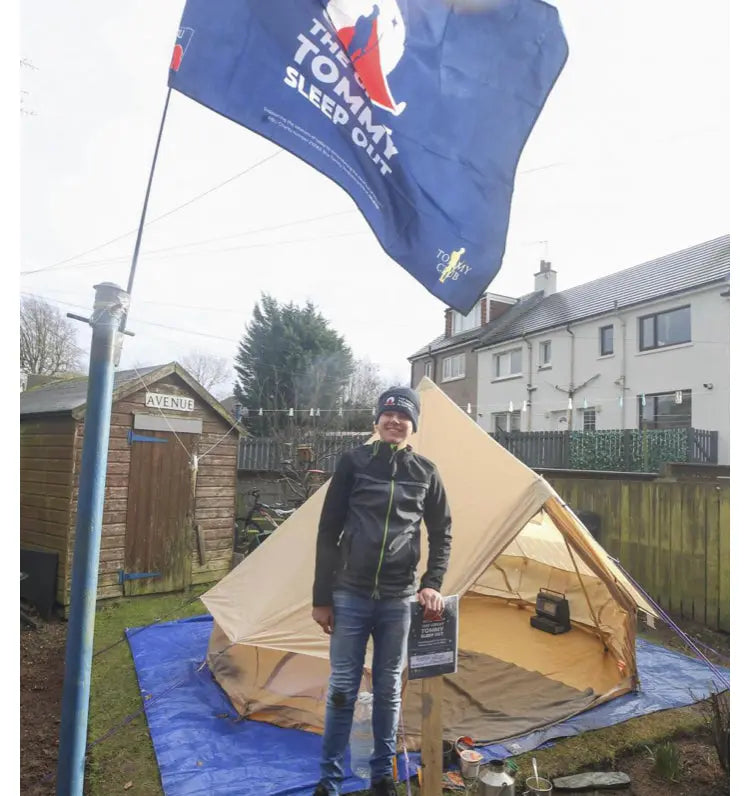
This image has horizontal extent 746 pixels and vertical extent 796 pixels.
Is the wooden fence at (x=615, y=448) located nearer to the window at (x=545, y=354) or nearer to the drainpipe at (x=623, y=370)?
the drainpipe at (x=623, y=370)

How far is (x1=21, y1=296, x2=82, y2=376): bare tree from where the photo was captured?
848 cm

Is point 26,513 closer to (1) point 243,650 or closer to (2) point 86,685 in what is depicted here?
(1) point 243,650

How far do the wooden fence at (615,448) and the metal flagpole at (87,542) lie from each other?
9.77 meters

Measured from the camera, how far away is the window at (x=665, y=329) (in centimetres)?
1348

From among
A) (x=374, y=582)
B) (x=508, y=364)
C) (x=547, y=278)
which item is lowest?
(x=374, y=582)

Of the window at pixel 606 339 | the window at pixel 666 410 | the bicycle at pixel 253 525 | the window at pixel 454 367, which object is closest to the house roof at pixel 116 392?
the bicycle at pixel 253 525

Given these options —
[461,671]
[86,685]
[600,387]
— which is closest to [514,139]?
[86,685]

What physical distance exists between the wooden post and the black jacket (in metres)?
0.39

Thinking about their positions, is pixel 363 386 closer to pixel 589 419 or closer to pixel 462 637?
pixel 589 419

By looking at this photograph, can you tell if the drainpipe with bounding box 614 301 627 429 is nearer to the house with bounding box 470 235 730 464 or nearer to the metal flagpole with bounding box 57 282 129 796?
the house with bounding box 470 235 730 464

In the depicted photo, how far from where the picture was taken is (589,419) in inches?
623

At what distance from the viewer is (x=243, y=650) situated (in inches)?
156

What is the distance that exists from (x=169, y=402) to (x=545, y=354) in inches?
541

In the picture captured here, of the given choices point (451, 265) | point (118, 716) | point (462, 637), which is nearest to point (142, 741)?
point (118, 716)
